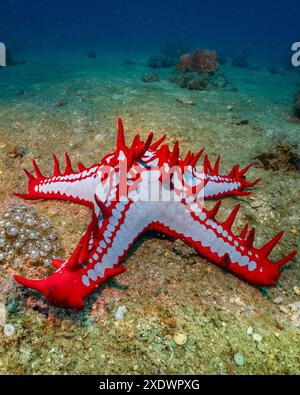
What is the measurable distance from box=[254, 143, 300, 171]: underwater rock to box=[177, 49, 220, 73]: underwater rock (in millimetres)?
9631

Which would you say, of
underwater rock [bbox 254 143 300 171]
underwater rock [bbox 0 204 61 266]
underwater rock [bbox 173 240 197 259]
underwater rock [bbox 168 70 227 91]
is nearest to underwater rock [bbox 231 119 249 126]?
underwater rock [bbox 254 143 300 171]

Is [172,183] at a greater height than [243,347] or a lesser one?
greater

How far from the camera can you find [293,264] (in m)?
3.63

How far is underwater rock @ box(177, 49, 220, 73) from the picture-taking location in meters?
13.9

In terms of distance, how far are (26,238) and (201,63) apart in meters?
13.4

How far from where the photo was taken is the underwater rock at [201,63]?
1392 cm

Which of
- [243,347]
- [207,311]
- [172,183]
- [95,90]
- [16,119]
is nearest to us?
[243,347]

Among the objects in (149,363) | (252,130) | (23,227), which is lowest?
(149,363)

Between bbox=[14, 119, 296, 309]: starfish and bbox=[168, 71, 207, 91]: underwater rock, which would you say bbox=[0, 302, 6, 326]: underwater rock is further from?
bbox=[168, 71, 207, 91]: underwater rock

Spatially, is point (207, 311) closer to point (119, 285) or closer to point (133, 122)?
point (119, 285)

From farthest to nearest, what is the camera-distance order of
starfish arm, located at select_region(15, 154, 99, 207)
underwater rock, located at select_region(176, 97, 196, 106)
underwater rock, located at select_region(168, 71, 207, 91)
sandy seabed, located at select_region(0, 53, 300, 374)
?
1. underwater rock, located at select_region(168, 71, 207, 91)
2. underwater rock, located at select_region(176, 97, 196, 106)
3. starfish arm, located at select_region(15, 154, 99, 207)
4. sandy seabed, located at select_region(0, 53, 300, 374)

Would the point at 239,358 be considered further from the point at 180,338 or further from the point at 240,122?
the point at 240,122

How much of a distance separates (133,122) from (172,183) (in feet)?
13.1

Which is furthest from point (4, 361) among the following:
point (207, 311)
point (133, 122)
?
point (133, 122)
